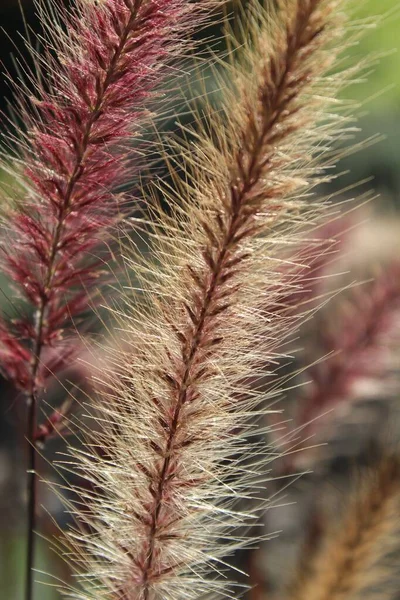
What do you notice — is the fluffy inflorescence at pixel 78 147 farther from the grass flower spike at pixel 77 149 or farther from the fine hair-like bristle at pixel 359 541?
the fine hair-like bristle at pixel 359 541

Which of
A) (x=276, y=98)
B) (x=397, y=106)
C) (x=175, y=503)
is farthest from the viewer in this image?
(x=397, y=106)

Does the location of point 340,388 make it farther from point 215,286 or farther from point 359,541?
point 215,286

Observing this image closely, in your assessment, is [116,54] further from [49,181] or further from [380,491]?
[380,491]

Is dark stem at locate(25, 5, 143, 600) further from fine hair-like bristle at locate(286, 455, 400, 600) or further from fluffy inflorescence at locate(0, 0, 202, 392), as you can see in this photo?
fine hair-like bristle at locate(286, 455, 400, 600)

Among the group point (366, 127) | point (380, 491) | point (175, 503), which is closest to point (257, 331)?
point (175, 503)

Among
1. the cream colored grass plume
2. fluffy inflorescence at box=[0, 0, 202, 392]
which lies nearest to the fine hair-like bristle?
the cream colored grass plume

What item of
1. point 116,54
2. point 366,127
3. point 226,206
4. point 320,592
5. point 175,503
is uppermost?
point 366,127

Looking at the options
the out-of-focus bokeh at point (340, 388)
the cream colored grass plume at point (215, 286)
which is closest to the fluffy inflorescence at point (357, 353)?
the out-of-focus bokeh at point (340, 388)

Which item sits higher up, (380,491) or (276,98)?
(276,98)
